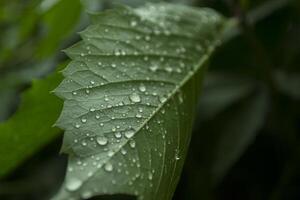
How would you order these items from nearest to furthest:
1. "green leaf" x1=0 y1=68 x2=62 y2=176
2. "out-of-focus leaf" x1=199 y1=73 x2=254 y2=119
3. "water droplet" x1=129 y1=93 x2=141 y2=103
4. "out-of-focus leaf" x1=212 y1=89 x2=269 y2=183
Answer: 1. "water droplet" x1=129 y1=93 x2=141 y2=103
2. "green leaf" x1=0 y1=68 x2=62 y2=176
3. "out-of-focus leaf" x1=212 y1=89 x2=269 y2=183
4. "out-of-focus leaf" x1=199 y1=73 x2=254 y2=119

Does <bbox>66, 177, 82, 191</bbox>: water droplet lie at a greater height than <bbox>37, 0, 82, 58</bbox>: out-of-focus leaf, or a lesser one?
greater

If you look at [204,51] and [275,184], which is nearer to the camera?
[204,51]

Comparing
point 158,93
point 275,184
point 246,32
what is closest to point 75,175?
point 158,93

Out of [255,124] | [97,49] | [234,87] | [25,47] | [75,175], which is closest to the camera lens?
[75,175]

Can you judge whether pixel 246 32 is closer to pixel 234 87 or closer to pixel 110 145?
pixel 234 87

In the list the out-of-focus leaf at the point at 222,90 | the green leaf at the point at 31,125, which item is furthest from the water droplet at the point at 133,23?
the out-of-focus leaf at the point at 222,90

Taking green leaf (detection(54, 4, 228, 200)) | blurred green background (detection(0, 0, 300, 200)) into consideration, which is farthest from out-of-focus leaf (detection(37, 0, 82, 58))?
green leaf (detection(54, 4, 228, 200))

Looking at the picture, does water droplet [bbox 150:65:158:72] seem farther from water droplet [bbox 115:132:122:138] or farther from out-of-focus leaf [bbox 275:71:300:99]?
out-of-focus leaf [bbox 275:71:300:99]

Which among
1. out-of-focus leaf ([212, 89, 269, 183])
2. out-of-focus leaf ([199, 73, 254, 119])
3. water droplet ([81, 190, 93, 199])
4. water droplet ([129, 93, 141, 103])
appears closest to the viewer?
water droplet ([81, 190, 93, 199])

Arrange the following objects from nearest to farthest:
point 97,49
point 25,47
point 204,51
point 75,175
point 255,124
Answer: point 75,175
point 97,49
point 204,51
point 255,124
point 25,47
